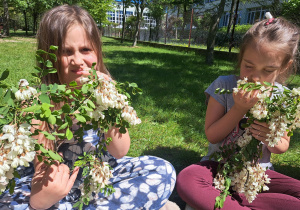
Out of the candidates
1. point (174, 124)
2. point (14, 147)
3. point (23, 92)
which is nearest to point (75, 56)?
point (23, 92)

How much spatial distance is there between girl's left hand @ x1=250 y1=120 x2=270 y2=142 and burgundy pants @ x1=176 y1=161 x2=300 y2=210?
0.61 meters

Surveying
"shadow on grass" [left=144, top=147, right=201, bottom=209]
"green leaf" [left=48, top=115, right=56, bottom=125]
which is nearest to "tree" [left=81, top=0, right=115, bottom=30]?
"shadow on grass" [left=144, top=147, right=201, bottom=209]

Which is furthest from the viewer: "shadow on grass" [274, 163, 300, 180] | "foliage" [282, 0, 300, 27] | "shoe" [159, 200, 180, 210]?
"foliage" [282, 0, 300, 27]

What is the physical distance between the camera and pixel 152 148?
2994 millimetres

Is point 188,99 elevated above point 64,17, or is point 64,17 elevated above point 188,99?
point 64,17

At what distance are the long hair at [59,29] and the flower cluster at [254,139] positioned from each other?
3.43 ft

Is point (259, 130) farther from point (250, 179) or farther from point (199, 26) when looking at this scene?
point (199, 26)

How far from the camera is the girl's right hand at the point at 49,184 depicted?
4.40 feet

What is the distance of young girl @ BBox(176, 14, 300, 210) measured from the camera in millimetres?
1806

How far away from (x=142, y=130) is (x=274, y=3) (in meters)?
9.97

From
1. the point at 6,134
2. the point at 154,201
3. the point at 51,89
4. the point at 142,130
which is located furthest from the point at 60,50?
the point at 142,130

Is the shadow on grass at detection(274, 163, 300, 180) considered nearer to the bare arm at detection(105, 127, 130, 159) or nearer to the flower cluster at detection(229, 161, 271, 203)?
the flower cluster at detection(229, 161, 271, 203)

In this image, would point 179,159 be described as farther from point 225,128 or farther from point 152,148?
point 225,128

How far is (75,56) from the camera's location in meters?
1.62
